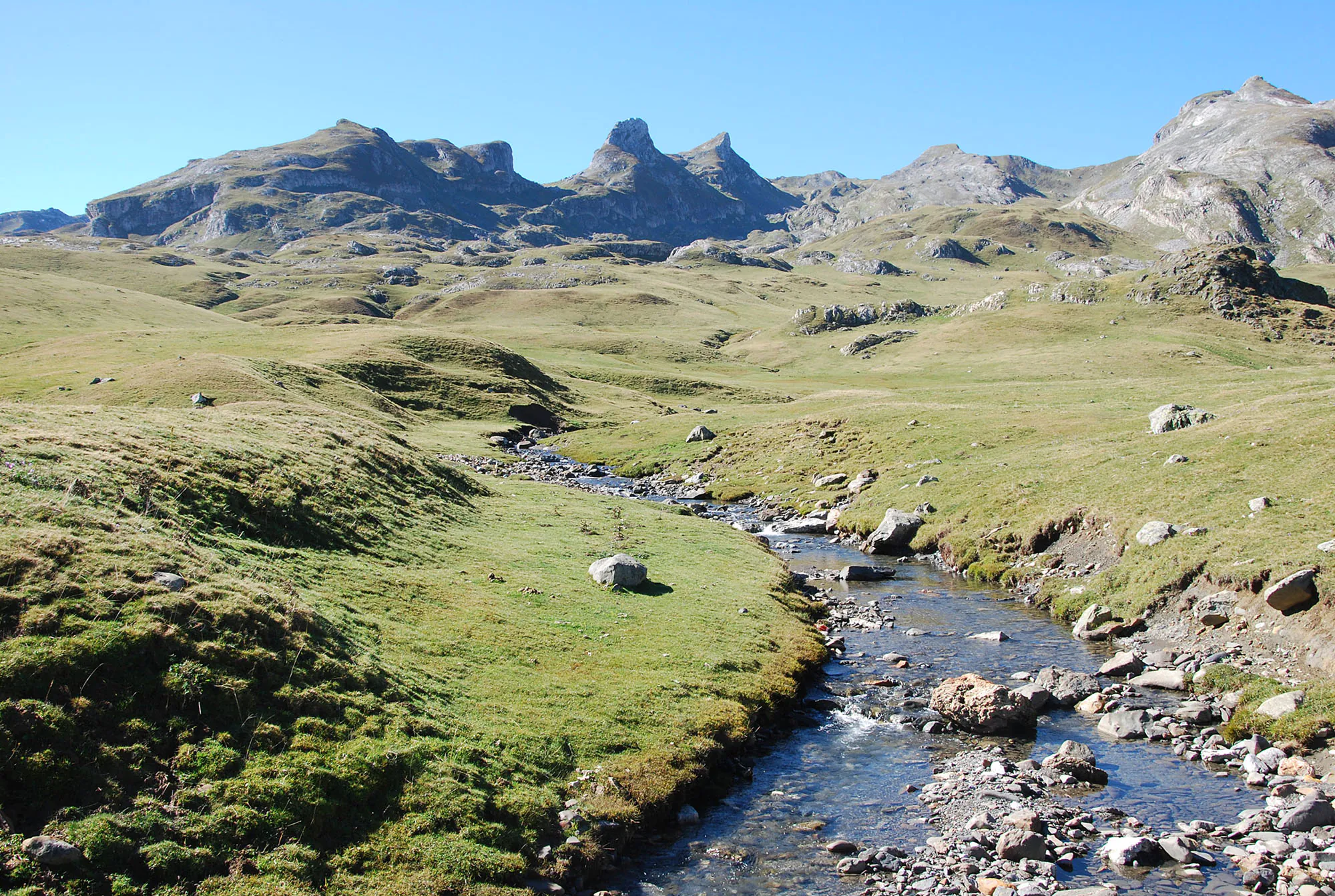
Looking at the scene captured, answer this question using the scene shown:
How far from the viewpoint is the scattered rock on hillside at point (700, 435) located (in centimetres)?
8531

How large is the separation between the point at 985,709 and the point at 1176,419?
38336mm

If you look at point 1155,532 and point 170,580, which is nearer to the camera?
point 170,580

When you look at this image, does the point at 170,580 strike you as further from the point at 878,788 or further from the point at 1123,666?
the point at 1123,666

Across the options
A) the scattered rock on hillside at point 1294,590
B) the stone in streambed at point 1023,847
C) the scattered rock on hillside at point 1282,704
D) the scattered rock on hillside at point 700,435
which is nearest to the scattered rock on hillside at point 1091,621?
the scattered rock on hillside at point 1294,590

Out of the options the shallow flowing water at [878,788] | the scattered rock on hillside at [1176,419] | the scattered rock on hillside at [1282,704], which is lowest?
the shallow flowing water at [878,788]

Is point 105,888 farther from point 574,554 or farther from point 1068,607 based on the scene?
point 1068,607

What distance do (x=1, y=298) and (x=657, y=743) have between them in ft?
689

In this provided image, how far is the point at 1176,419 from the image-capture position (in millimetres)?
49844

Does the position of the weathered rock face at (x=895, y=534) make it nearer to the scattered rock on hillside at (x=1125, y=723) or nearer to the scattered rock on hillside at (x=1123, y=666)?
the scattered rock on hillside at (x=1123, y=666)

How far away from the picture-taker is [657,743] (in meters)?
19.8

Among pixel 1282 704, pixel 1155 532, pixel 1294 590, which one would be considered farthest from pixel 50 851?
pixel 1155 532

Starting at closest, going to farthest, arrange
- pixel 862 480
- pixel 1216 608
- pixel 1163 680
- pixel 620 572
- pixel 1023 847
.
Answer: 1. pixel 1023 847
2. pixel 1163 680
3. pixel 1216 608
4. pixel 620 572
5. pixel 862 480

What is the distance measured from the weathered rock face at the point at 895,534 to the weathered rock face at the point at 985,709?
75.0ft

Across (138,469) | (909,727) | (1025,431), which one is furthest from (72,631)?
(1025,431)
